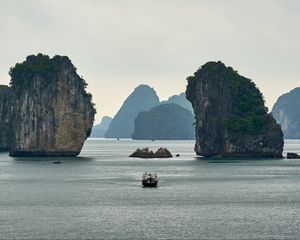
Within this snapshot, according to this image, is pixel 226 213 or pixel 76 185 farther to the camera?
pixel 76 185

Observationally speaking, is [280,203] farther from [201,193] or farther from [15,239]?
[15,239]

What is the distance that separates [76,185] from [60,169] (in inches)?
1693

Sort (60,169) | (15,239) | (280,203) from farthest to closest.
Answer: (60,169), (280,203), (15,239)

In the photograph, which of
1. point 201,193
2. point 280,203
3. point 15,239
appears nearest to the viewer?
point 15,239

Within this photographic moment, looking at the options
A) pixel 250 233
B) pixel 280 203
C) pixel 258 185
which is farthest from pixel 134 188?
pixel 250 233

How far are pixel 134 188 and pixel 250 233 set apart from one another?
2136 inches

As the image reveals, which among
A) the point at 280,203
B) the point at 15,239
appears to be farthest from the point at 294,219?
the point at 15,239

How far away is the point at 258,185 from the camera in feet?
433

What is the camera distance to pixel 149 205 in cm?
9888

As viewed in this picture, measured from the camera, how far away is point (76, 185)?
13138 cm

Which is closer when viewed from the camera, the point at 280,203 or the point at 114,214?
the point at 114,214

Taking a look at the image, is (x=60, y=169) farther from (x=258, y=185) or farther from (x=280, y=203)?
(x=280, y=203)

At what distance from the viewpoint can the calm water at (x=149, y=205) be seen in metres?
75.3

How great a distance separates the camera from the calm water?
75.3 m
